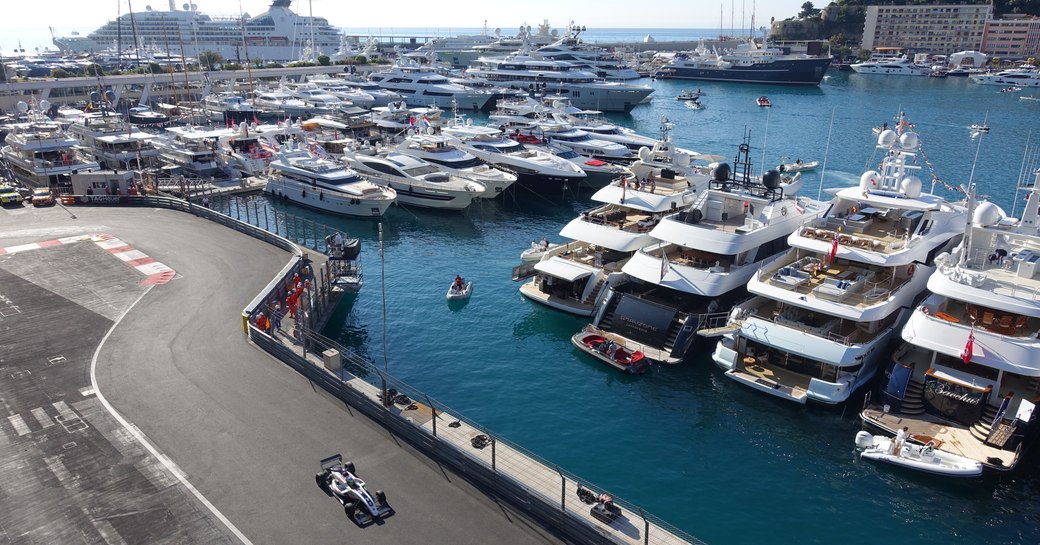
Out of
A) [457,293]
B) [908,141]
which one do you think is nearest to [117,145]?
[457,293]

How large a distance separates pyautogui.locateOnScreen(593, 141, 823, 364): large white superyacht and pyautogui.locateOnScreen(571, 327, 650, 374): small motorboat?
1.10m

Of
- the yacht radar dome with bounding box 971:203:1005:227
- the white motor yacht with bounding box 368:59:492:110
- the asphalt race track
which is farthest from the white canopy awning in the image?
the white motor yacht with bounding box 368:59:492:110

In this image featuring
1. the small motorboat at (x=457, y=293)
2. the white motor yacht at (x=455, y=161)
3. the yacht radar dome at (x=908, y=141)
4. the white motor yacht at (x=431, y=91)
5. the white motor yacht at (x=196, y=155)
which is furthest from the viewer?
the white motor yacht at (x=431, y=91)

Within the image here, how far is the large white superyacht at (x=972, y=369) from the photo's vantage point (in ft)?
89.1

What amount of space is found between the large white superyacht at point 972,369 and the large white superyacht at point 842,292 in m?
1.75

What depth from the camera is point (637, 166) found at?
50969 mm

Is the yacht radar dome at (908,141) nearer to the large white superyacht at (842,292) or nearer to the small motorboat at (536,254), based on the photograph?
the large white superyacht at (842,292)

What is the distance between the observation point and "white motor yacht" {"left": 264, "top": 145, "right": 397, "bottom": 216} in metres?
60.9

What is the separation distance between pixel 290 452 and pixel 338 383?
12.4 ft

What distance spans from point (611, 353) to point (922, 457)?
1402 cm

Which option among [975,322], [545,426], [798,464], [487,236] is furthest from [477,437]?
[487,236]

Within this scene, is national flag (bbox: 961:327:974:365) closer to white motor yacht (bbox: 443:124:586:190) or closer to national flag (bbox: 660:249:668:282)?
national flag (bbox: 660:249:668:282)

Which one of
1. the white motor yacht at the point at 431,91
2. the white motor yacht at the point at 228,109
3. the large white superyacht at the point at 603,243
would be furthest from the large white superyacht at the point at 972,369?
the white motor yacht at the point at 431,91

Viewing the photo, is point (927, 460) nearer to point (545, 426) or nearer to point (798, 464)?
point (798, 464)
